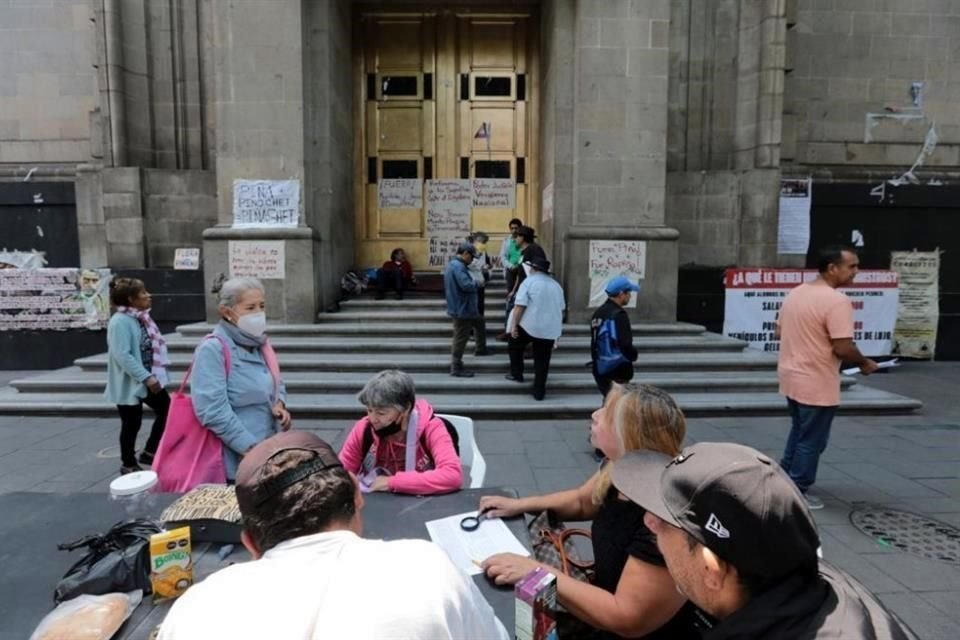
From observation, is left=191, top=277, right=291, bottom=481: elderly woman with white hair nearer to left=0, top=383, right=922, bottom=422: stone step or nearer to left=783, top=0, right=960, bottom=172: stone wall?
left=0, top=383, right=922, bottom=422: stone step

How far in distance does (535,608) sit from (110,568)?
138 cm

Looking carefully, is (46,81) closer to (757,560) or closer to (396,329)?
(396,329)

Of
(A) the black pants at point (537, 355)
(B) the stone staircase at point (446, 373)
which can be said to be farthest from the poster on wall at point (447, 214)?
(A) the black pants at point (537, 355)

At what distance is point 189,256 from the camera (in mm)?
10281

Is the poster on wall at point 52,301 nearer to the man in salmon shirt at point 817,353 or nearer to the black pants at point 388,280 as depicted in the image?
the black pants at point 388,280

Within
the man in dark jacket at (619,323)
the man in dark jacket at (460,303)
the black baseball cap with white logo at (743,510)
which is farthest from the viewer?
the man in dark jacket at (460,303)

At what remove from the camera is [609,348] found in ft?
19.1

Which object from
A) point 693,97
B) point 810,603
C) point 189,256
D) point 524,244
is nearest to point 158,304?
point 189,256

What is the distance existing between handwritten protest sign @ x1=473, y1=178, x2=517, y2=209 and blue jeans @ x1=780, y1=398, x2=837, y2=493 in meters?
8.11

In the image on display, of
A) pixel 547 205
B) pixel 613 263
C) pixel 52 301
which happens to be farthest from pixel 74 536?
pixel 52 301

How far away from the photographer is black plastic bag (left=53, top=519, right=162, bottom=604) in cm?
194

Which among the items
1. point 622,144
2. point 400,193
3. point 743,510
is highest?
point 622,144

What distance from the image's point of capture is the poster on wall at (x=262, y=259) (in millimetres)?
9039

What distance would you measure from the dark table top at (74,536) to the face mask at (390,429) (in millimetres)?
375
